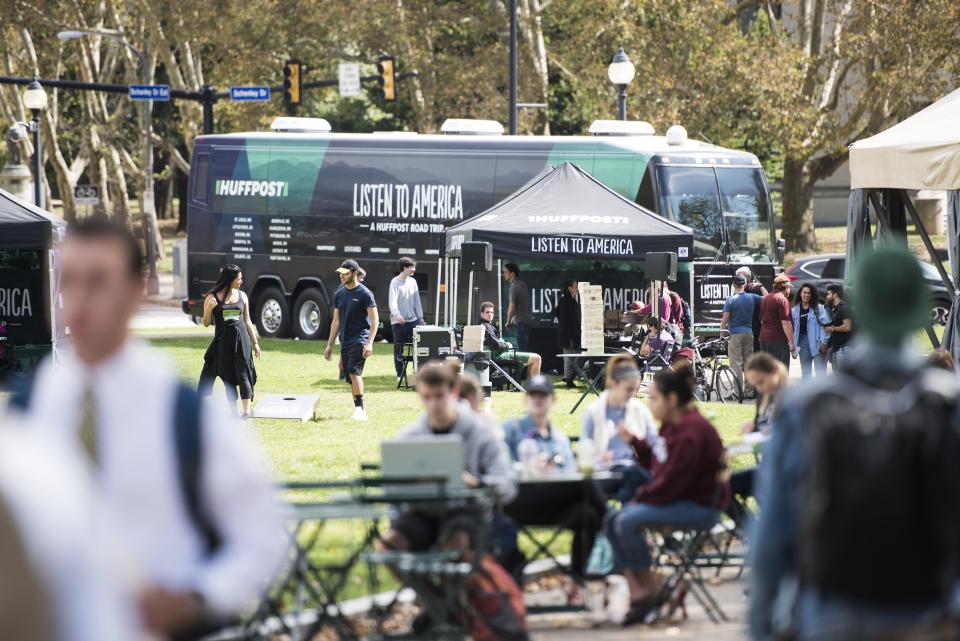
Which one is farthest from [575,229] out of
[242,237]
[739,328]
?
[242,237]

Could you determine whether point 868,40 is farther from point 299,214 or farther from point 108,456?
point 108,456

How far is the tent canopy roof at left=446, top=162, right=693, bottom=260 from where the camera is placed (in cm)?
1977

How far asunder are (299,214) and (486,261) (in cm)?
1057

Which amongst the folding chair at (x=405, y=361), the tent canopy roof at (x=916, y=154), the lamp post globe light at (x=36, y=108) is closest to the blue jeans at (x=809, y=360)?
the tent canopy roof at (x=916, y=154)

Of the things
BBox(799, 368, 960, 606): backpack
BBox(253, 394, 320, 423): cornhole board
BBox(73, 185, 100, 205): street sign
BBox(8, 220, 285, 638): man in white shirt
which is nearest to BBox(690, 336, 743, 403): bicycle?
BBox(253, 394, 320, 423): cornhole board

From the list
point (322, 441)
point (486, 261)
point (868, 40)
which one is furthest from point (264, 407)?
point (868, 40)

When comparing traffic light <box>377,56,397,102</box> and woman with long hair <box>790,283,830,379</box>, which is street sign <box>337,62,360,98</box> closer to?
traffic light <box>377,56,397,102</box>

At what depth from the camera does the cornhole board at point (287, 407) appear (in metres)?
16.7

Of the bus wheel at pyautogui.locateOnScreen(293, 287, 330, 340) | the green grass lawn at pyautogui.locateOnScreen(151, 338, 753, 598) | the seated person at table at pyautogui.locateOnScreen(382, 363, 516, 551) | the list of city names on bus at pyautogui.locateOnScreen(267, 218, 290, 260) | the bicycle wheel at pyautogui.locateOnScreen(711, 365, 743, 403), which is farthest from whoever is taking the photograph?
the list of city names on bus at pyautogui.locateOnScreen(267, 218, 290, 260)

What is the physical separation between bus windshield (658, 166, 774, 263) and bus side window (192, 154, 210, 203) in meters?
9.18

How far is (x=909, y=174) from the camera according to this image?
13.2 meters

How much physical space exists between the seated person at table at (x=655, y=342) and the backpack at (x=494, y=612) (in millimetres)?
12252

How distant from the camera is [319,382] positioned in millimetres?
21719

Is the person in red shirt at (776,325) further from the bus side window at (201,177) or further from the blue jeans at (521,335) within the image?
the bus side window at (201,177)
